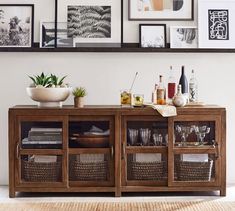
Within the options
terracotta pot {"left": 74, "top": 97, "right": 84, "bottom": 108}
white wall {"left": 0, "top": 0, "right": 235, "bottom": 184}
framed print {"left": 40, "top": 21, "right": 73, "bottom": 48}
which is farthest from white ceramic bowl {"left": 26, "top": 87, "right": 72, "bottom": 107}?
framed print {"left": 40, "top": 21, "right": 73, "bottom": 48}

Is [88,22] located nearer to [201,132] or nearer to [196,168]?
[201,132]

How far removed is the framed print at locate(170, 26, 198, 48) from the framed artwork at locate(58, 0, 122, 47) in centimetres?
46

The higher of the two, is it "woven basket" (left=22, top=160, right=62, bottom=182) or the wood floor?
"woven basket" (left=22, top=160, right=62, bottom=182)

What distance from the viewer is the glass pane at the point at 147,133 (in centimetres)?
428

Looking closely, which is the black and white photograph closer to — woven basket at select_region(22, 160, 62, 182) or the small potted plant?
the small potted plant

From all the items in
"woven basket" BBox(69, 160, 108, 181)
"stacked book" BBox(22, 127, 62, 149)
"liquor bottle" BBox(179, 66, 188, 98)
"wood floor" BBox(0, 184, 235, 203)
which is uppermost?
"liquor bottle" BBox(179, 66, 188, 98)

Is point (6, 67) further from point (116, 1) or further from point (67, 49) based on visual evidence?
point (116, 1)

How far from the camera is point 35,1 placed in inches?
184

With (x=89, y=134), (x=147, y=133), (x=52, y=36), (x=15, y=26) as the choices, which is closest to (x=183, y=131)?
(x=147, y=133)

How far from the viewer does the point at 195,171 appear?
4.30 meters

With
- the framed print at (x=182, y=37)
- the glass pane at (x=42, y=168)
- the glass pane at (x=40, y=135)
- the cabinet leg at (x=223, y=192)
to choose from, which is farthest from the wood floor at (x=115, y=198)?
the framed print at (x=182, y=37)

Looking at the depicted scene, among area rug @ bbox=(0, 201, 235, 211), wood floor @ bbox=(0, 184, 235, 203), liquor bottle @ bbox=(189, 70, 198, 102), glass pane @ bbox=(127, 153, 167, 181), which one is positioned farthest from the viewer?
liquor bottle @ bbox=(189, 70, 198, 102)

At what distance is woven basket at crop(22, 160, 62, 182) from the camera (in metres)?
4.27

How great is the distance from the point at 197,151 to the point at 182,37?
103 centimetres
